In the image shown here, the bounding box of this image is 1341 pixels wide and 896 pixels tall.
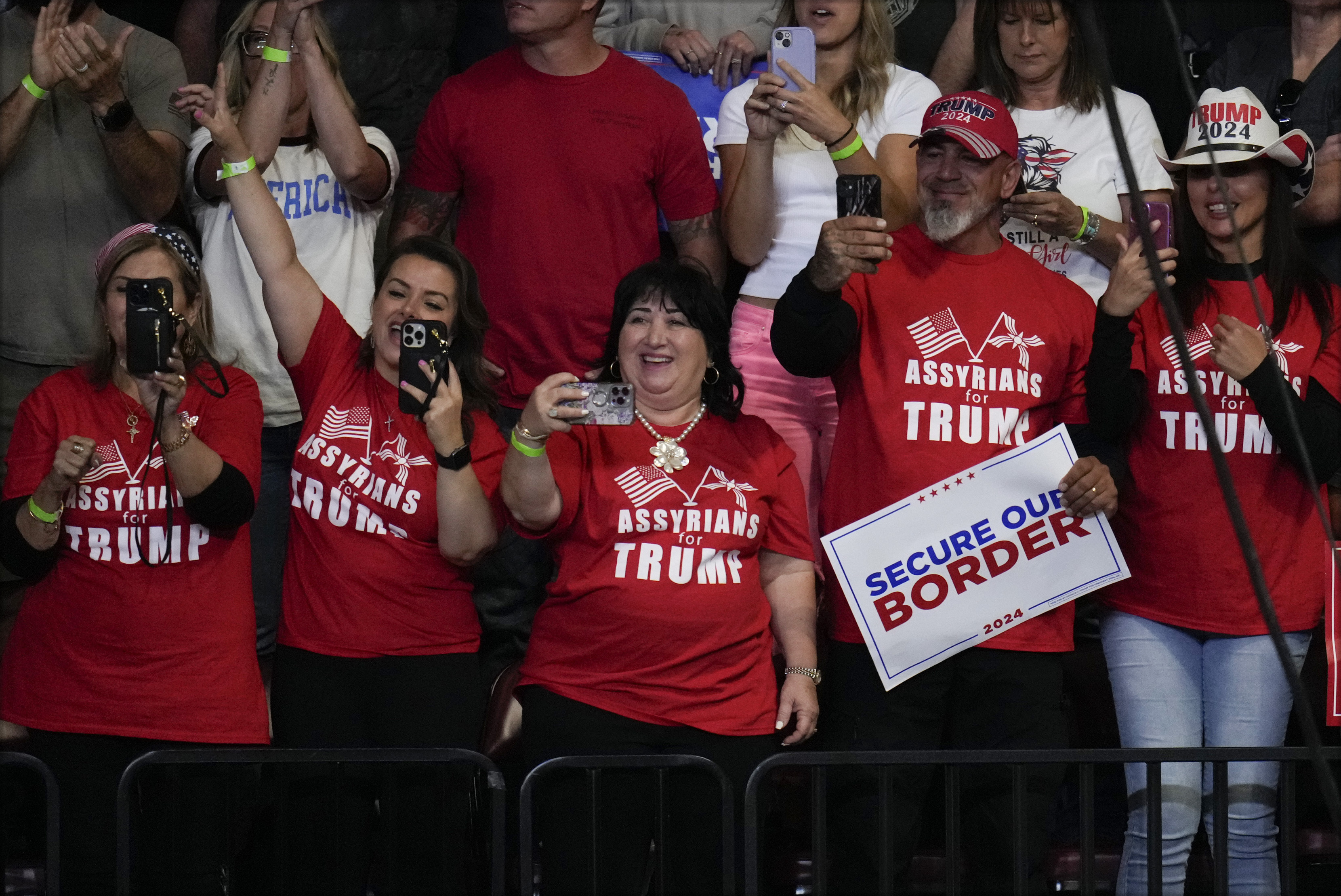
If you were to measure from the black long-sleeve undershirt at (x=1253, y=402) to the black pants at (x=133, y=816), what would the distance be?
2.07 metres

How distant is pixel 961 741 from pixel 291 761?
1.47m

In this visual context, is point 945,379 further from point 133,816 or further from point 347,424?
point 133,816

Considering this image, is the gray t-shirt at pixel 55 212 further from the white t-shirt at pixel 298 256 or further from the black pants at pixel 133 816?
the black pants at pixel 133 816

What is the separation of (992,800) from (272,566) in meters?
1.90

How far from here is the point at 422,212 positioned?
13.8ft

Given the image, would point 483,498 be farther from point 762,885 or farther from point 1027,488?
point 1027,488

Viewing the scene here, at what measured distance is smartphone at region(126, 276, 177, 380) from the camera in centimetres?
318

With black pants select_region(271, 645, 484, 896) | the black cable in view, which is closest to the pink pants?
black pants select_region(271, 645, 484, 896)

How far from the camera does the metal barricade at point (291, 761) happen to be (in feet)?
9.24

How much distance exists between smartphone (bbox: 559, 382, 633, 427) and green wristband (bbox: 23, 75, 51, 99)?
6.42 feet

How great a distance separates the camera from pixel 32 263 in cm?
425

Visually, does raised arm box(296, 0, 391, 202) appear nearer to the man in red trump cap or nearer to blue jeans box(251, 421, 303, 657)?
blue jeans box(251, 421, 303, 657)

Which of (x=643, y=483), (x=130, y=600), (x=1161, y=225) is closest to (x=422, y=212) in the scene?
(x=643, y=483)

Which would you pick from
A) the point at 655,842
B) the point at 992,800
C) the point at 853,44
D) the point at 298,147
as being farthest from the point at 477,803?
the point at 853,44
